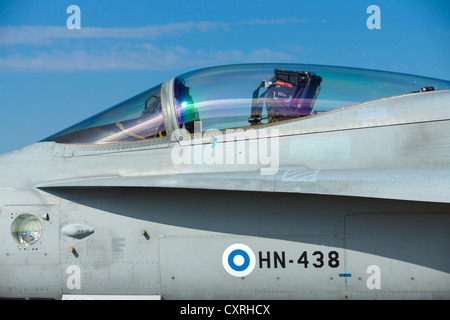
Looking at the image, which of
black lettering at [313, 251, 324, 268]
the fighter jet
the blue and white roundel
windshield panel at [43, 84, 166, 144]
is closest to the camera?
the fighter jet

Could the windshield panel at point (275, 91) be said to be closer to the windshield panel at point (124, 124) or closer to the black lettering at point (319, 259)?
the windshield panel at point (124, 124)

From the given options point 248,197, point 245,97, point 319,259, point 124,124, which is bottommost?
point 319,259

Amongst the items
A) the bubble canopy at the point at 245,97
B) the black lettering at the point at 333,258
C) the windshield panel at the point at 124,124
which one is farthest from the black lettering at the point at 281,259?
the windshield panel at the point at 124,124

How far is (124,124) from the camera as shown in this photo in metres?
5.90

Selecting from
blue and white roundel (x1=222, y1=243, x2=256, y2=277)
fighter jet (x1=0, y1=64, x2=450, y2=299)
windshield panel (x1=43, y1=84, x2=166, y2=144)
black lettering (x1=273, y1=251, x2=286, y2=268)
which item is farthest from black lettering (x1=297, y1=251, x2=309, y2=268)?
windshield panel (x1=43, y1=84, x2=166, y2=144)

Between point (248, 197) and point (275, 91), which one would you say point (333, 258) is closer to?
point (248, 197)

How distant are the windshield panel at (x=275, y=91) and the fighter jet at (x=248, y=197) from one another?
0.02 m

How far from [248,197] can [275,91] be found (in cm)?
125

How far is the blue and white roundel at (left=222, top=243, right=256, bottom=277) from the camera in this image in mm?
5059

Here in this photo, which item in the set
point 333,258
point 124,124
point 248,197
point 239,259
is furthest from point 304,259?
point 124,124

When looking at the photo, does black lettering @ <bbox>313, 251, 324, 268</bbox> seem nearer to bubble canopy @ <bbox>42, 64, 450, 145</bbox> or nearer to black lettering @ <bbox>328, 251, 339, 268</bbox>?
black lettering @ <bbox>328, 251, 339, 268</bbox>

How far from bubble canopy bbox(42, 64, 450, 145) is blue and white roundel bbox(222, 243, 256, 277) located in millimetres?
1241
